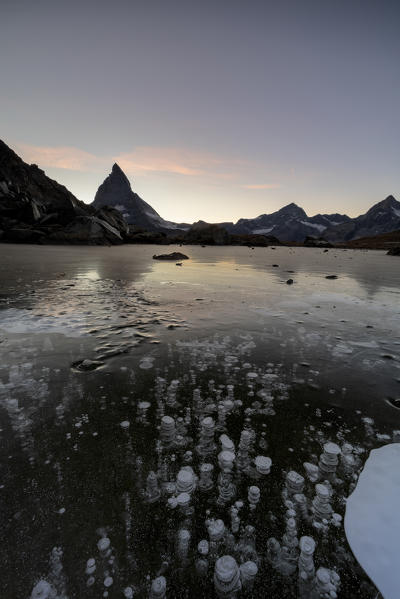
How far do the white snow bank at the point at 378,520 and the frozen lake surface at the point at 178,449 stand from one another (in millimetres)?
76

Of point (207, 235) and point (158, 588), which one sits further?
point (207, 235)

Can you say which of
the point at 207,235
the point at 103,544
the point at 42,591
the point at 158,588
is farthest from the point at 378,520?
the point at 207,235

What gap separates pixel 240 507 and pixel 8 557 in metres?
1.39

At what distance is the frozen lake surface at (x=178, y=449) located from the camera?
146 cm

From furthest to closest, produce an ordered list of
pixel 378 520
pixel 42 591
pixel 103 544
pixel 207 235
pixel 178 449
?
pixel 207 235 → pixel 178 449 → pixel 378 520 → pixel 103 544 → pixel 42 591

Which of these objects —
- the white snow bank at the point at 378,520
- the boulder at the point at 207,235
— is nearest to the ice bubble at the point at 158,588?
the white snow bank at the point at 378,520

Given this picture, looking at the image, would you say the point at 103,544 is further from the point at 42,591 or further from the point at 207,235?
the point at 207,235

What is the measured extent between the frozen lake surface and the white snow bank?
8cm

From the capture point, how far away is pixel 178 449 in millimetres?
2266

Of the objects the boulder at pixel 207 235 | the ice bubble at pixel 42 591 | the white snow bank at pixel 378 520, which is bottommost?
the white snow bank at pixel 378 520

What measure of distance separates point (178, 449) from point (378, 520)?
4.93 feet

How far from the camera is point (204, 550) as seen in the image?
60.4 inches

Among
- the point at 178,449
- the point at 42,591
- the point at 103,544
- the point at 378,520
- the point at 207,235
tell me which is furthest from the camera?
the point at 207,235

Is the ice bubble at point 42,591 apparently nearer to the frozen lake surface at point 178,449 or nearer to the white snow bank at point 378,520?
the frozen lake surface at point 178,449
